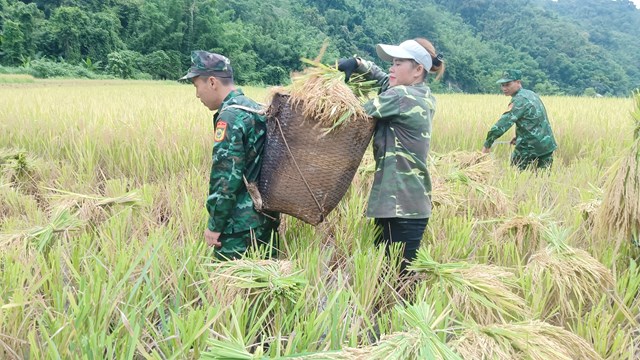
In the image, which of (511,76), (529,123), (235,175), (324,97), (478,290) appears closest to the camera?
(478,290)

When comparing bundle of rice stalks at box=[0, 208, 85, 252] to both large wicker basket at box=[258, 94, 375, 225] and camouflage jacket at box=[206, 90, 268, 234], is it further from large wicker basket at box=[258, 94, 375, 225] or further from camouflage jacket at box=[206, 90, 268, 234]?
large wicker basket at box=[258, 94, 375, 225]

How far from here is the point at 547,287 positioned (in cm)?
171

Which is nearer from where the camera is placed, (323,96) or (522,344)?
(522,344)


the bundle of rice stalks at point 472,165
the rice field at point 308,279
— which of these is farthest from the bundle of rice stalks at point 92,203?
the bundle of rice stalks at point 472,165

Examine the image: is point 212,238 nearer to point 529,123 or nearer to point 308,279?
point 308,279

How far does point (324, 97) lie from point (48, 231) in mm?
1257

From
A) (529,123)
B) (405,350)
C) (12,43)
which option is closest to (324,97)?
(405,350)

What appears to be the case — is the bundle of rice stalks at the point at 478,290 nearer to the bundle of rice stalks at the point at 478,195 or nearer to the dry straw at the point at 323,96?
the dry straw at the point at 323,96

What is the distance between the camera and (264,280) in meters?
1.53

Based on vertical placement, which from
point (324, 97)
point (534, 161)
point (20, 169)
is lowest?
point (534, 161)

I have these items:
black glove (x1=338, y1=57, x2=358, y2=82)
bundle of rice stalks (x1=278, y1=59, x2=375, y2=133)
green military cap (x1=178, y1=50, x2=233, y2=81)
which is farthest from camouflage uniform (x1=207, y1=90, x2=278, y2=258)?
black glove (x1=338, y1=57, x2=358, y2=82)

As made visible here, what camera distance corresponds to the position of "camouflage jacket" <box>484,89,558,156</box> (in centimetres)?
438

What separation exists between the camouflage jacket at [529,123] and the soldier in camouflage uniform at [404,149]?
8.13 ft

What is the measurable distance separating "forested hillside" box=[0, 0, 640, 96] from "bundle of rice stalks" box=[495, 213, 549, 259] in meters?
7.28
